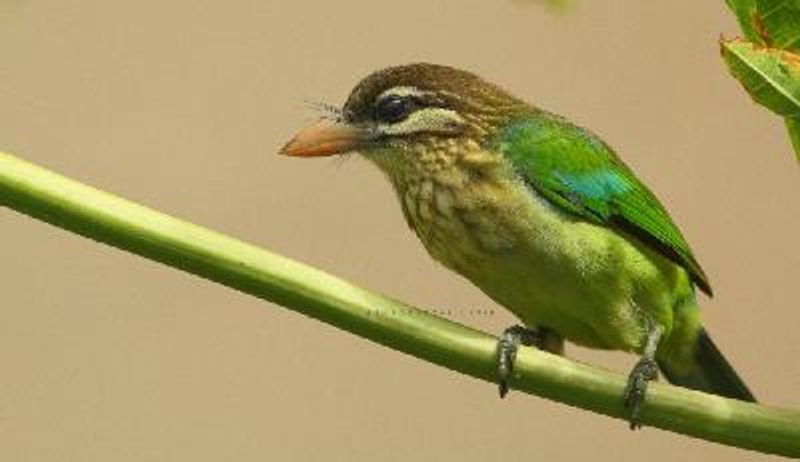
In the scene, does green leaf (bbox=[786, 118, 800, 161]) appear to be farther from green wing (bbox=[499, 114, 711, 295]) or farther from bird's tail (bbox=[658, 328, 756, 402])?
bird's tail (bbox=[658, 328, 756, 402])

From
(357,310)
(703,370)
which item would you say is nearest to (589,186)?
(703,370)

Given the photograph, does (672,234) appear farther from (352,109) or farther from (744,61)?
(744,61)

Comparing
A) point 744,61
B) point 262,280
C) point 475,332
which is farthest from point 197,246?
point 744,61

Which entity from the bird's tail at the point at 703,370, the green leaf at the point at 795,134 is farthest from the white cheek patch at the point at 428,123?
the green leaf at the point at 795,134

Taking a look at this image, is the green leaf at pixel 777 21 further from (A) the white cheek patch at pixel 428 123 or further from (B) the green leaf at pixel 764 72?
(A) the white cheek patch at pixel 428 123

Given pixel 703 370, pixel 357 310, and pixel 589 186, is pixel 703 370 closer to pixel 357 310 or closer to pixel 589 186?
pixel 589 186

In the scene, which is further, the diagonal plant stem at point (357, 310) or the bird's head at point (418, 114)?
the bird's head at point (418, 114)
